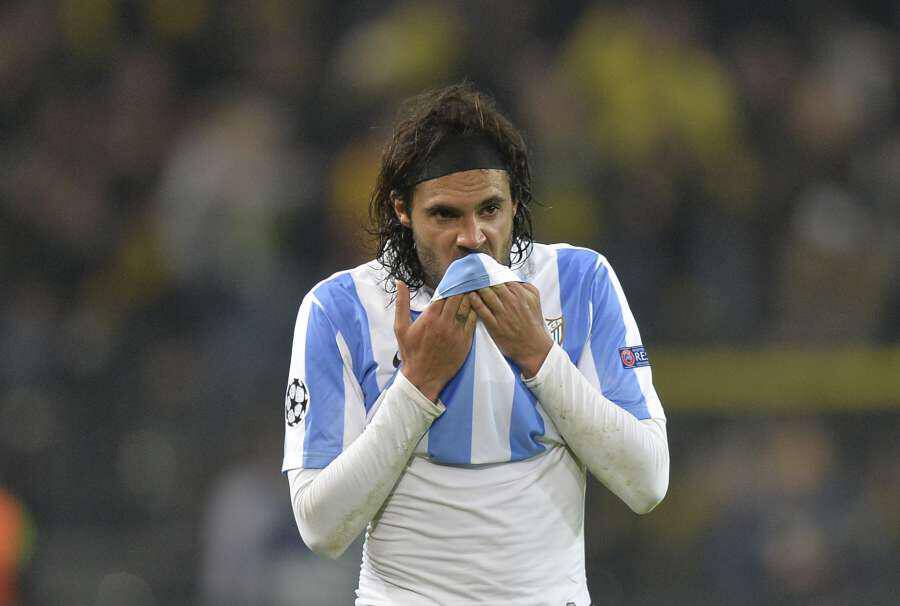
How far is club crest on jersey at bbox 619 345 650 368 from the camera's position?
103 inches

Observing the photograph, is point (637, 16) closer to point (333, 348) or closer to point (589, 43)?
point (589, 43)

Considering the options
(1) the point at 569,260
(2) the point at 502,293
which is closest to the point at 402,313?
(2) the point at 502,293

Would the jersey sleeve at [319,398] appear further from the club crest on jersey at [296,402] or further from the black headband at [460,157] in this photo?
the black headband at [460,157]

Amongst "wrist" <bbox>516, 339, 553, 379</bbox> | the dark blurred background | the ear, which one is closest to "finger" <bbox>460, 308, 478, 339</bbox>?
"wrist" <bbox>516, 339, 553, 379</bbox>

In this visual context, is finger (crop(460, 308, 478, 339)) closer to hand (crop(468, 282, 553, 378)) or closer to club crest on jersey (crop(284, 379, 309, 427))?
hand (crop(468, 282, 553, 378))

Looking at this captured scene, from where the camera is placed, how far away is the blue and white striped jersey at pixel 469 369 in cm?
251

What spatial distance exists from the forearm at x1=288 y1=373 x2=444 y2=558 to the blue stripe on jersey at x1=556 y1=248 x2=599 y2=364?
0.35 meters

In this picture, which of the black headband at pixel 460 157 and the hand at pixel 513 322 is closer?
the hand at pixel 513 322

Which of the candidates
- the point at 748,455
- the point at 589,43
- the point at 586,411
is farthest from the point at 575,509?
the point at 589,43

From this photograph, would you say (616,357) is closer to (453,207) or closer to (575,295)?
(575,295)

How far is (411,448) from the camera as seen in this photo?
2443 mm

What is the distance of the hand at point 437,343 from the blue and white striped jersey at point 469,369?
0.08 meters

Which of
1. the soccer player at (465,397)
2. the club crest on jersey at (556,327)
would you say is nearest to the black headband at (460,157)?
the soccer player at (465,397)

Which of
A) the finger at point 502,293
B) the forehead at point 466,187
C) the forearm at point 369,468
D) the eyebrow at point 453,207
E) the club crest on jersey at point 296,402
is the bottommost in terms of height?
the forearm at point 369,468
